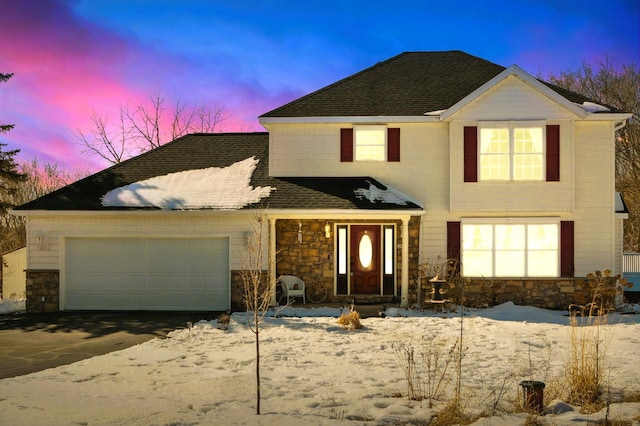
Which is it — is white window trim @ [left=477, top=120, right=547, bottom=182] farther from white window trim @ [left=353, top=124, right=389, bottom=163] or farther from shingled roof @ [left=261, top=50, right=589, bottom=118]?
white window trim @ [left=353, top=124, right=389, bottom=163]

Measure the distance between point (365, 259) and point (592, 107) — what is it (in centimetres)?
758

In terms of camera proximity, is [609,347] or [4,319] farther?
[4,319]

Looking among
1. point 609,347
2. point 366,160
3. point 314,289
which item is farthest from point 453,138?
point 609,347

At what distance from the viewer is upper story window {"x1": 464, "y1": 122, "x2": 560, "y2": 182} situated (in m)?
14.6

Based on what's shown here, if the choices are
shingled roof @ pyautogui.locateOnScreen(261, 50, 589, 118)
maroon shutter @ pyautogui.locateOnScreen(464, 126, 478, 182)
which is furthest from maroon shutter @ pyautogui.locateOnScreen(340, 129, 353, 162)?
maroon shutter @ pyautogui.locateOnScreen(464, 126, 478, 182)

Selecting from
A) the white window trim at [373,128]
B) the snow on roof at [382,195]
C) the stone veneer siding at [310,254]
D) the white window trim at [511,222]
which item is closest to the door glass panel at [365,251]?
the stone veneer siding at [310,254]

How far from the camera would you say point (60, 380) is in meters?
7.25

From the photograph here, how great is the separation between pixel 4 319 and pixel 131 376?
7.88 meters

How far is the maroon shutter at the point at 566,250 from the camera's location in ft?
47.8

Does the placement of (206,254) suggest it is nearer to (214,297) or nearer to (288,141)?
(214,297)

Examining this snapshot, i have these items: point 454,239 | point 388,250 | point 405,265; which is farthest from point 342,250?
point 454,239

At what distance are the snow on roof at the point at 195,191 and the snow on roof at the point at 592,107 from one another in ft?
29.5

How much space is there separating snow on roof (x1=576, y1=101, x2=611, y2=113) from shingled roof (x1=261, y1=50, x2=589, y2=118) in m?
0.35

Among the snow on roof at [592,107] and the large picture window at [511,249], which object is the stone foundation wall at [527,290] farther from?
the snow on roof at [592,107]
